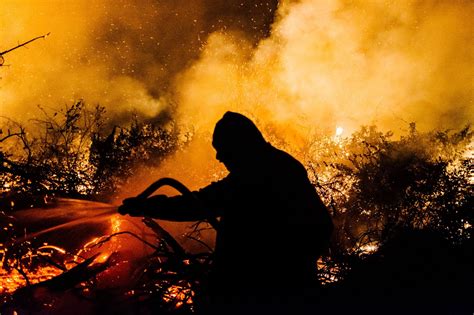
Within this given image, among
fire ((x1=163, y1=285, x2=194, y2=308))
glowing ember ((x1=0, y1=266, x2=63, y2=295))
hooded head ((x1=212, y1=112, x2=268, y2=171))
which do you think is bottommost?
fire ((x1=163, y1=285, x2=194, y2=308))

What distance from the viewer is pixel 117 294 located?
293cm

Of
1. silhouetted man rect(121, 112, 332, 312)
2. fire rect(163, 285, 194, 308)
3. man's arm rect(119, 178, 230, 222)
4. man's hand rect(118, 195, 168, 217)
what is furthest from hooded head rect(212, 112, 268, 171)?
fire rect(163, 285, 194, 308)

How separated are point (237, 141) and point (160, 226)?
1809 millimetres

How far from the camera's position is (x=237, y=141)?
2.83 meters

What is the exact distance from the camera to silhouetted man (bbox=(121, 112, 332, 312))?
248cm

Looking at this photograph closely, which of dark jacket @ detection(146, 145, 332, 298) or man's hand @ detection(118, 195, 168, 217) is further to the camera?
man's hand @ detection(118, 195, 168, 217)

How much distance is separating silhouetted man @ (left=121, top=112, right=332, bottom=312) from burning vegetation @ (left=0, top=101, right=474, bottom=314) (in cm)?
32

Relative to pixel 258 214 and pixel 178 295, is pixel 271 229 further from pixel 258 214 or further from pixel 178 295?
pixel 178 295

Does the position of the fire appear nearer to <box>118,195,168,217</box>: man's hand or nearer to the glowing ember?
<box>118,195,168,217</box>: man's hand

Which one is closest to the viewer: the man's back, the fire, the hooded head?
the man's back

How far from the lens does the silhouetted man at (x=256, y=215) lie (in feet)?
8.13

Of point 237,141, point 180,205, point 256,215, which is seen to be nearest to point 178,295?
point 180,205

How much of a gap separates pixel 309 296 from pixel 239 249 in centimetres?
59

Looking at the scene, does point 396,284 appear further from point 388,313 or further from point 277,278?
point 277,278
